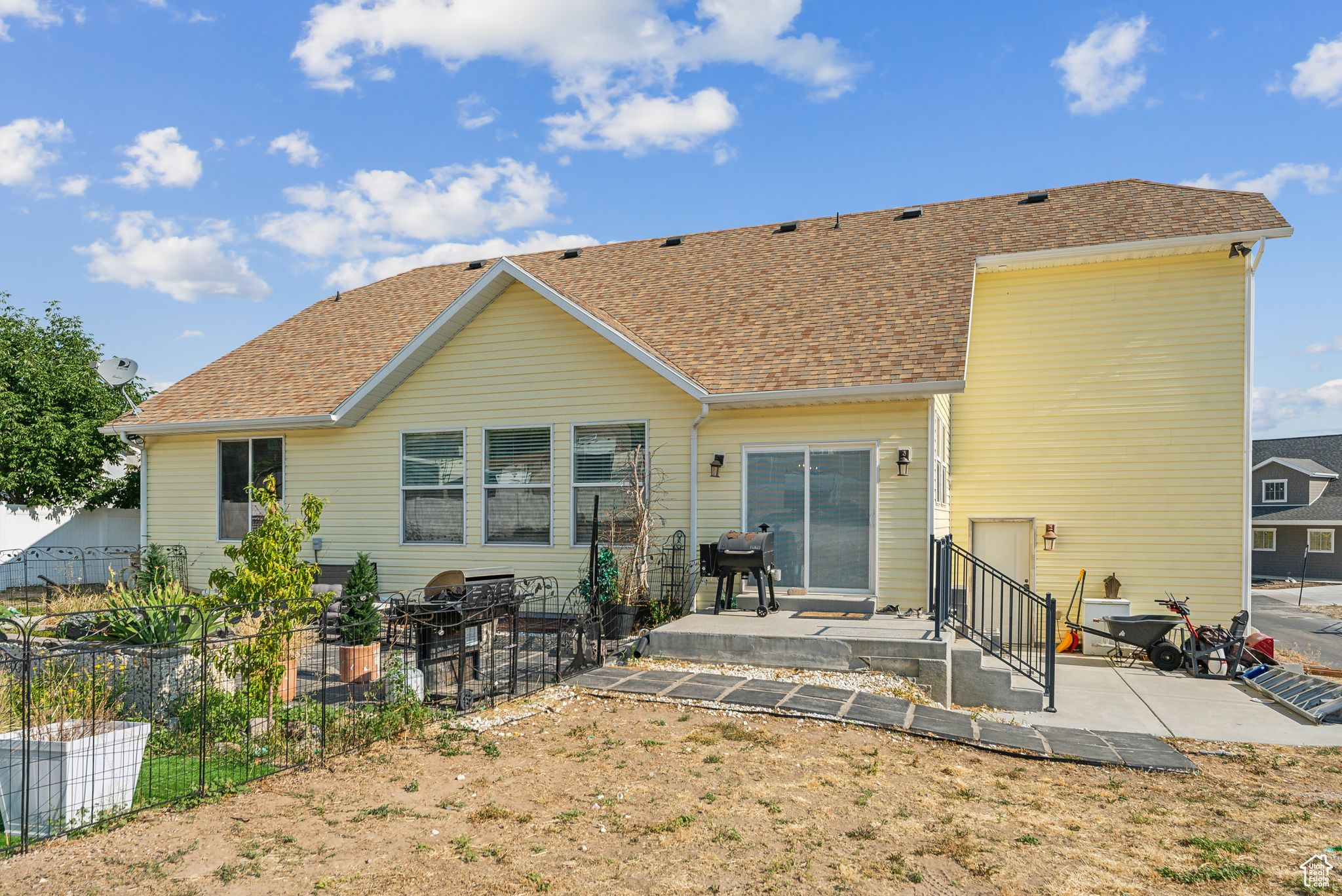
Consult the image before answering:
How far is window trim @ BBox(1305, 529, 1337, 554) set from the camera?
36.8m

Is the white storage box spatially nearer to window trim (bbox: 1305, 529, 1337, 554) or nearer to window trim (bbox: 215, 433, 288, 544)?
window trim (bbox: 215, 433, 288, 544)

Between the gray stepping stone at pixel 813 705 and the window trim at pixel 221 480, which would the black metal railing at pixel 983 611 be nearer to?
the gray stepping stone at pixel 813 705

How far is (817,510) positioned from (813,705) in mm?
3963

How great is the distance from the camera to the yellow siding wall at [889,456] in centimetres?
1052

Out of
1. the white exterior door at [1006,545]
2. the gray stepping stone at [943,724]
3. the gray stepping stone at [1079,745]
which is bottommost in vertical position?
the gray stepping stone at [1079,745]

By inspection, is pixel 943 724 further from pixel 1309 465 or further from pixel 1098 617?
pixel 1309 465

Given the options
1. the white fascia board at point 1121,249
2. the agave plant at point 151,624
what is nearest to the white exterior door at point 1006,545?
the white fascia board at point 1121,249

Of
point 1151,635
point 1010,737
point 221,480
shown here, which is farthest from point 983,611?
point 221,480

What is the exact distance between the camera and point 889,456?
10.6m

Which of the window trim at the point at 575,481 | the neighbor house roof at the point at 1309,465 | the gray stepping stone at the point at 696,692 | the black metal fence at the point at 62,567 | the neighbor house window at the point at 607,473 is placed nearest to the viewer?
the gray stepping stone at the point at 696,692

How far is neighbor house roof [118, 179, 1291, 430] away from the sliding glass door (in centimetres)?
98

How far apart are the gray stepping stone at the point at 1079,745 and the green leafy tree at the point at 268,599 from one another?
240 inches

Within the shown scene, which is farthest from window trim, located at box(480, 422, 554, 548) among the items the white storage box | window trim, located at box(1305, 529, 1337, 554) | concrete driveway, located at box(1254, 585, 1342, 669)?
window trim, located at box(1305, 529, 1337, 554)

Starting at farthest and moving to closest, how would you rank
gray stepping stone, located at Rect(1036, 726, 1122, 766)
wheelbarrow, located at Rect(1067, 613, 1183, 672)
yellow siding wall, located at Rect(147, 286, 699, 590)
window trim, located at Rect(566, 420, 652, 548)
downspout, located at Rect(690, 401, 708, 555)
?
window trim, located at Rect(566, 420, 652, 548) < yellow siding wall, located at Rect(147, 286, 699, 590) < downspout, located at Rect(690, 401, 708, 555) < wheelbarrow, located at Rect(1067, 613, 1183, 672) < gray stepping stone, located at Rect(1036, 726, 1122, 766)
